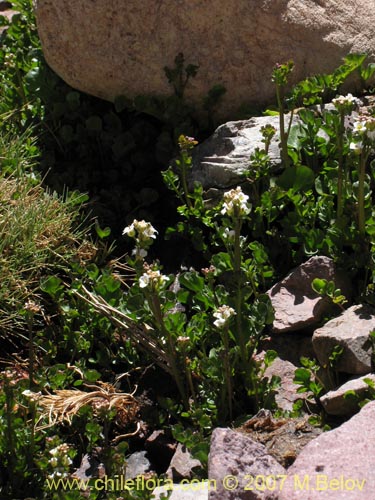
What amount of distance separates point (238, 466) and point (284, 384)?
2.62ft

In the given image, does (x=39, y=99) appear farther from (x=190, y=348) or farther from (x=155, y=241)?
(x=190, y=348)

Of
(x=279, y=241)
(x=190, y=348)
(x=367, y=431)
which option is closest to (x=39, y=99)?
(x=279, y=241)

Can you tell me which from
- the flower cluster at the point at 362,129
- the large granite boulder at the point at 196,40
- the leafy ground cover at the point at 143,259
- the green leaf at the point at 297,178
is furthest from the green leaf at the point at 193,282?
the large granite boulder at the point at 196,40

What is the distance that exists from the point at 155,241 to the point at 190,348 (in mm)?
1133

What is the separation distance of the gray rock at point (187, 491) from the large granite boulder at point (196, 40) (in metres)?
2.59

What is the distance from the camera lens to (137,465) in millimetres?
3543

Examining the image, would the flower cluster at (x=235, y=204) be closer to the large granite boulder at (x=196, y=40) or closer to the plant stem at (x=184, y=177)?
the plant stem at (x=184, y=177)

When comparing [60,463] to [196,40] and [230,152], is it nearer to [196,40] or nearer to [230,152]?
Result: [230,152]

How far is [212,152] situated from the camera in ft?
15.5

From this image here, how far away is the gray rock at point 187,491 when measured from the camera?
2990 mm

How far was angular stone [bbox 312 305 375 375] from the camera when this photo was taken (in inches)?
134

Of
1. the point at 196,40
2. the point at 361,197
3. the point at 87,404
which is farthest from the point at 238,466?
A: the point at 196,40

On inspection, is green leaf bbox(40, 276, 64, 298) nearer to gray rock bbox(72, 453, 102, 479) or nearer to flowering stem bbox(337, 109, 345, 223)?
gray rock bbox(72, 453, 102, 479)

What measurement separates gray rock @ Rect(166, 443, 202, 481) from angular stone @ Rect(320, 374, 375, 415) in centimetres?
56
